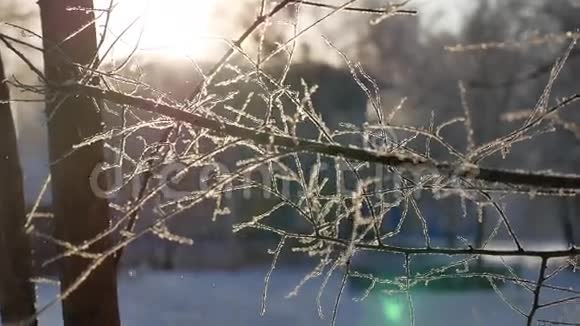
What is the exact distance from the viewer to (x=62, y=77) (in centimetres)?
214

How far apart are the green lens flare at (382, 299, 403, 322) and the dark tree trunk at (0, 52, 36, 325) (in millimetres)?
7358

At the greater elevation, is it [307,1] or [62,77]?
[307,1]

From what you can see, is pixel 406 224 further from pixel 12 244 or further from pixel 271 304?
pixel 12 244

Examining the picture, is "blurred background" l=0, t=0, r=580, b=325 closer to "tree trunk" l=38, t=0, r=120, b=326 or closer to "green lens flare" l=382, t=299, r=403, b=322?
"green lens flare" l=382, t=299, r=403, b=322

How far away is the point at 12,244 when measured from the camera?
2918 mm

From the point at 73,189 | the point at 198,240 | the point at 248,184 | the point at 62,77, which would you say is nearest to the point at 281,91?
the point at 248,184

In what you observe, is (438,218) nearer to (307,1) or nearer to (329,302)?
(329,302)

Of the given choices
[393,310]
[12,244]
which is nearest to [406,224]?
[393,310]

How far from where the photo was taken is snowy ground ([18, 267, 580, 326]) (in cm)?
1031

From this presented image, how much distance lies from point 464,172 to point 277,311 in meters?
9.47

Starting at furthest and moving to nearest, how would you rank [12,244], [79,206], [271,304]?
[271,304] < [12,244] < [79,206]

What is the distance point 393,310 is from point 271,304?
6.04 ft

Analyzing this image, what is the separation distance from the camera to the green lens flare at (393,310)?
1006 cm

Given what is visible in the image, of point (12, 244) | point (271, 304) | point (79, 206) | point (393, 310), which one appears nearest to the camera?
point (79, 206)
